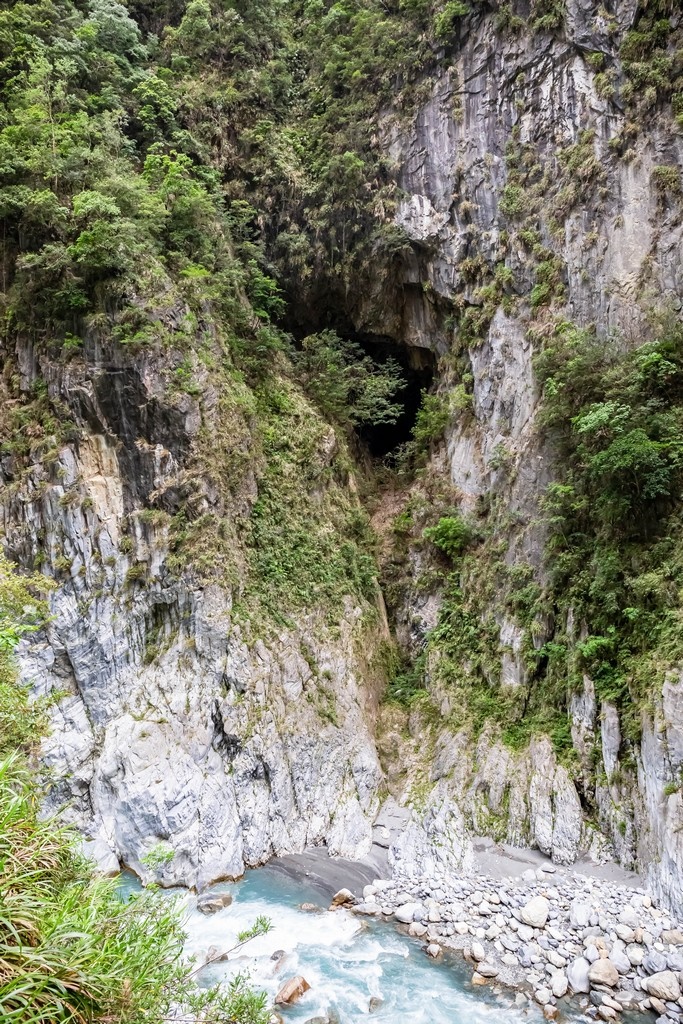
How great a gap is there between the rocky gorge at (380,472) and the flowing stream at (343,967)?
392 millimetres

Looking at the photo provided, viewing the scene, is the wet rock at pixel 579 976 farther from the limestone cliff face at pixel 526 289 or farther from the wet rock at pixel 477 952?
the limestone cliff face at pixel 526 289

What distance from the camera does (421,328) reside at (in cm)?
1484

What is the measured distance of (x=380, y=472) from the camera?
606 inches

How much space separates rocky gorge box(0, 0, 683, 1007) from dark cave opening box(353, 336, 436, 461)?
0.45m

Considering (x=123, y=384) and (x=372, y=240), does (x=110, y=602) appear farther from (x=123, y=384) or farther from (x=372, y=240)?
(x=372, y=240)

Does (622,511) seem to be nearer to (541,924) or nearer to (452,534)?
(452,534)

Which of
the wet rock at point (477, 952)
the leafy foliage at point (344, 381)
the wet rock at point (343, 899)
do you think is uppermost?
the leafy foliage at point (344, 381)

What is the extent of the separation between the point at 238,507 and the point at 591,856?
329 inches

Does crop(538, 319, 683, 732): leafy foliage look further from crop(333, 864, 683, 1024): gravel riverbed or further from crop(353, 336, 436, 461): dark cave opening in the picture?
crop(353, 336, 436, 461): dark cave opening

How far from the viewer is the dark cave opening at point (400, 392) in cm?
1560

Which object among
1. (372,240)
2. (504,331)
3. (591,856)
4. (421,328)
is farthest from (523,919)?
(372,240)

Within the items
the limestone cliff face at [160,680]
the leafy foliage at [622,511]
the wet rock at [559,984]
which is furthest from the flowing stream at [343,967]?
the leafy foliage at [622,511]

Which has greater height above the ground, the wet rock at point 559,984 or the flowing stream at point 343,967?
the wet rock at point 559,984

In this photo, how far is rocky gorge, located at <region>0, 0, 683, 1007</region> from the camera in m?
8.37
